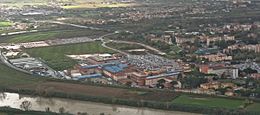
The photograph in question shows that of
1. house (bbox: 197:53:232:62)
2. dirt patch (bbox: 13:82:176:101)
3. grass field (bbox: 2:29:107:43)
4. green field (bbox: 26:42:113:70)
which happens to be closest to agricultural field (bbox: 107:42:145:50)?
green field (bbox: 26:42:113:70)

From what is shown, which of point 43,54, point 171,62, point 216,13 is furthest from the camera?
point 216,13

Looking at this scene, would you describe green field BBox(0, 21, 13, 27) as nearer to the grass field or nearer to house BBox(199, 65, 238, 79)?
the grass field

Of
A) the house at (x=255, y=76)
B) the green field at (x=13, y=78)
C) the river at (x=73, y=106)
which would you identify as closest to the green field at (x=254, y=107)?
the river at (x=73, y=106)

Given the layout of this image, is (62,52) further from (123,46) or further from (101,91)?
(101,91)

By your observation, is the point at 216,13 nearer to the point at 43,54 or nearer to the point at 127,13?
the point at 127,13

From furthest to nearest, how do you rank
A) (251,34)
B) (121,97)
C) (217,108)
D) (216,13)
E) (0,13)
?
1. (0,13)
2. (216,13)
3. (251,34)
4. (121,97)
5. (217,108)

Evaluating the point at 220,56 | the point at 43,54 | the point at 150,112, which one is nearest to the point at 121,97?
the point at 150,112

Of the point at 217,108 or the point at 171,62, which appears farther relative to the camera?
the point at 171,62
